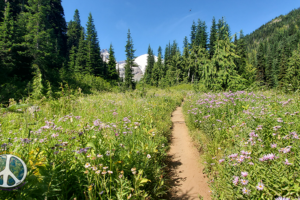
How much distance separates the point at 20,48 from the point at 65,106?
15969mm

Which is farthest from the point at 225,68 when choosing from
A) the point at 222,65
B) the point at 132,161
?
the point at 132,161

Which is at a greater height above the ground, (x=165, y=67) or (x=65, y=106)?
(x=165, y=67)

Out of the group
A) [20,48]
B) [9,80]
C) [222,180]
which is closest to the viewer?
[222,180]

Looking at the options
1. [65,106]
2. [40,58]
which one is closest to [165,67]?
[40,58]

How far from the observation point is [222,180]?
227 cm

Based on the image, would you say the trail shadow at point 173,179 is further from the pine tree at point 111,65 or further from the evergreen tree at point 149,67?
the evergreen tree at point 149,67

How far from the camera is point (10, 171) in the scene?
49cm

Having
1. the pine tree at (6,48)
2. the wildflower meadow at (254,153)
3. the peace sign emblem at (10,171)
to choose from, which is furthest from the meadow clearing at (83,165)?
the pine tree at (6,48)

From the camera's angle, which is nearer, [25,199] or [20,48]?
[25,199]

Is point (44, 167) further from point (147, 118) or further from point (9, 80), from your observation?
point (9, 80)

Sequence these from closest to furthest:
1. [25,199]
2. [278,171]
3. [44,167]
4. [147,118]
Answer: [25,199] → [44,167] → [278,171] → [147,118]

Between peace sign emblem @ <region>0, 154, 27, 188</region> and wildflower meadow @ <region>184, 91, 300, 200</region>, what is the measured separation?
73.8 inches

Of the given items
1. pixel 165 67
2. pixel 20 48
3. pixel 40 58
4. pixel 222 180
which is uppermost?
pixel 165 67

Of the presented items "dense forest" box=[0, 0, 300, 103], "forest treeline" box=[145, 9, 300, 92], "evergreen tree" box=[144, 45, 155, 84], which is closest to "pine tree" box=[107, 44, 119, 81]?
"dense forest" box=[0, 0, 300, 103]
